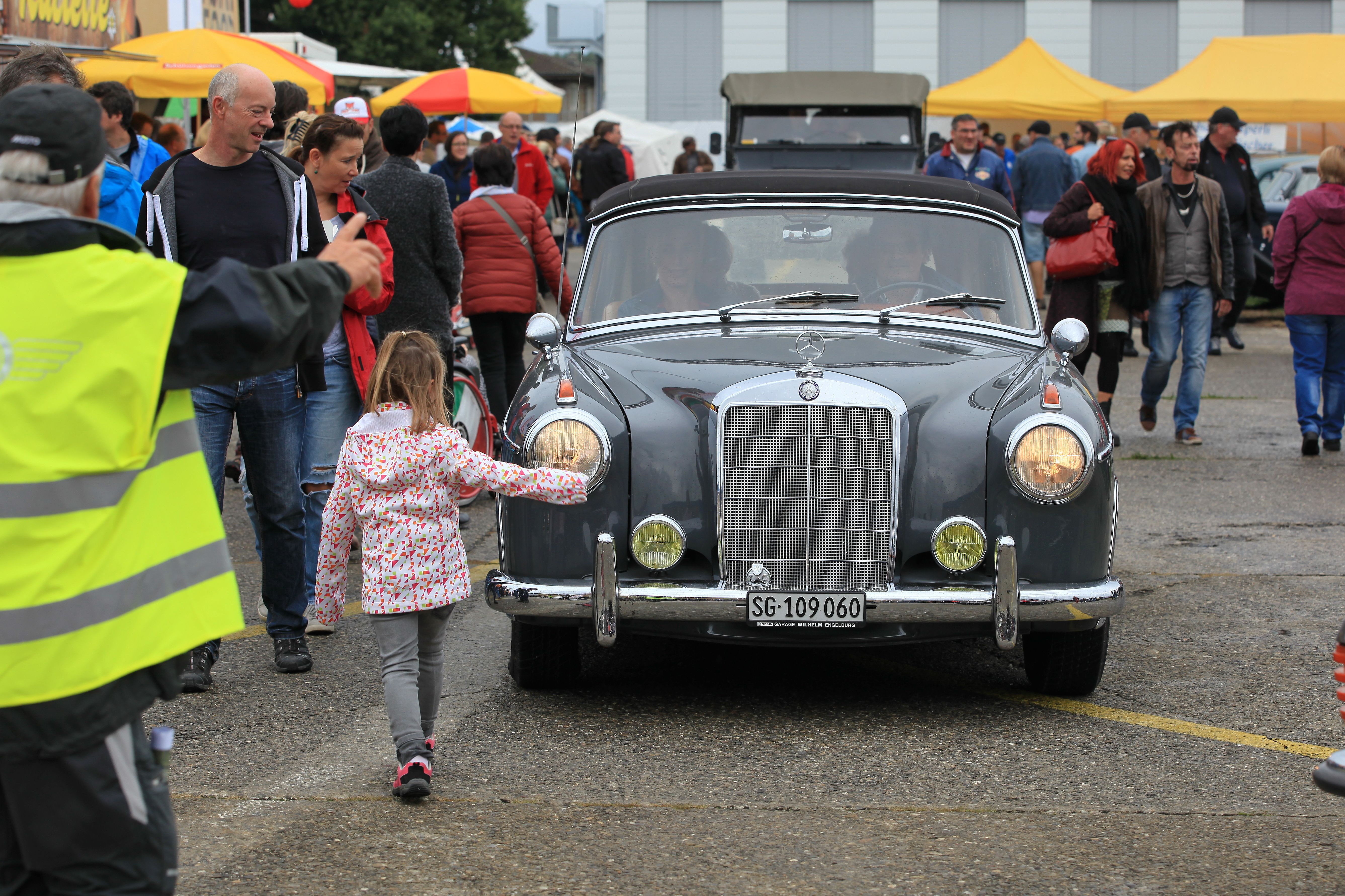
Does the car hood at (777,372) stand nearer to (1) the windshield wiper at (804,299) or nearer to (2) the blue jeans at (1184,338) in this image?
(1) the windshield wiper at (804,299)

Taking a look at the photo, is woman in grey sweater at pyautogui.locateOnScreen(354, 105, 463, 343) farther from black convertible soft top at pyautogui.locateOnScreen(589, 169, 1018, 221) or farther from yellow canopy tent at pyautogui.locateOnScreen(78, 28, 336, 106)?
yellow canopy tent at pyautogui.locateOnScreen(78, 28, 336, 106)

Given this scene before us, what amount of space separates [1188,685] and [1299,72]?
1666 centimetres

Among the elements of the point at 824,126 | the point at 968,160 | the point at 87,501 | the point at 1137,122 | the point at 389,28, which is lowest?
the point at 87,501

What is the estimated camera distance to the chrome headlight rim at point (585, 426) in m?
4.92

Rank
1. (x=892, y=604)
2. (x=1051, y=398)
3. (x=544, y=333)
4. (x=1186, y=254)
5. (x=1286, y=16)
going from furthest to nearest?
(x=1286, y=16)
(x=1186, y=254)
(x=544, y=333)
(x=1051, y=398)
(x=892, y=604)

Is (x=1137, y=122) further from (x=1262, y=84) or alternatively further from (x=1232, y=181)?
(x=1262, y=84)

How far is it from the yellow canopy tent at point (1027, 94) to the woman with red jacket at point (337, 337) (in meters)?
17.6

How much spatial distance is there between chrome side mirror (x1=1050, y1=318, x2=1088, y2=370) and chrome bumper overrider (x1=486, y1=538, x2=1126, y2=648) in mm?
1238

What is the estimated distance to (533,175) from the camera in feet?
42.8

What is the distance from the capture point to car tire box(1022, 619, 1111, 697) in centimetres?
518

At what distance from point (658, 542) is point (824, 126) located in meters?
12.6

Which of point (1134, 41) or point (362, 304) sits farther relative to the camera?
point (1134, 41)

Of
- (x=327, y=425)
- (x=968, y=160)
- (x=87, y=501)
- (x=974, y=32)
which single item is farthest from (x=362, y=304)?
(x=974, y=32)

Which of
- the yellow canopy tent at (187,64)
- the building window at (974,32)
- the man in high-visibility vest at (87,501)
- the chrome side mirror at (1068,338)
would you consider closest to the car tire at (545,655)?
the chrome side mirror at (1068,338)
